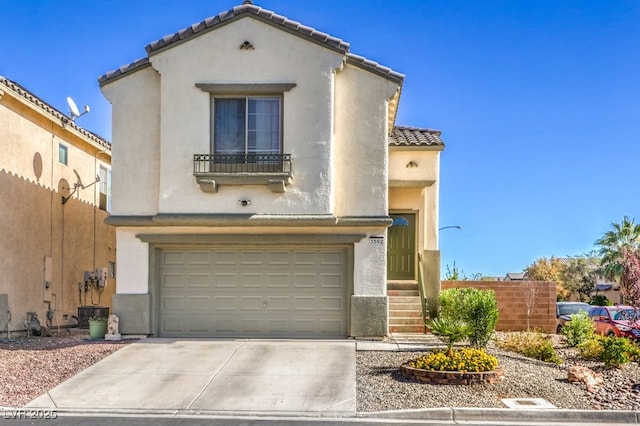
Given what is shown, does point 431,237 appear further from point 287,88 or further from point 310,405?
point 310,405

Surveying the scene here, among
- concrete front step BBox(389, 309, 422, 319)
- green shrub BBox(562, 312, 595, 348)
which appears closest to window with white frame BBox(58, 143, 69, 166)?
concrete front step BBox(389, 309, 422, 319)

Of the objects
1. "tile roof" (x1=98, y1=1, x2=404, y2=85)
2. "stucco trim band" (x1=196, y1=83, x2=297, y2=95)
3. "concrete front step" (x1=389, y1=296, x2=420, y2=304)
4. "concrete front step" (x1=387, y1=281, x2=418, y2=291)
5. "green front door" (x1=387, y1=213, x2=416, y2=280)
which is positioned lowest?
"concrete front step" (x1=389, y1=296, x2=420, y2=304)

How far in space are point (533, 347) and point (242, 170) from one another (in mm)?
7636

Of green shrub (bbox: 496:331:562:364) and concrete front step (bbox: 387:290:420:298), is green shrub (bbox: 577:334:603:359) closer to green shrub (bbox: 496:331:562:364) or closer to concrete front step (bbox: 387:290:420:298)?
green shrub (bbox: 496:331:562:364)

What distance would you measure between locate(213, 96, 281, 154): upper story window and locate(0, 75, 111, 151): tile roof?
5.50m

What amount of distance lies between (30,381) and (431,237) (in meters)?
11.9

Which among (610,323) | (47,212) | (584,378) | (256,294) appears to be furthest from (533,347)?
(47,212)

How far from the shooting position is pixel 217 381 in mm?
11945

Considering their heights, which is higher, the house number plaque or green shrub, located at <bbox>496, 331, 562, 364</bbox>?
the house number plaque

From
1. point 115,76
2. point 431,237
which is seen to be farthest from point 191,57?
point 431,237

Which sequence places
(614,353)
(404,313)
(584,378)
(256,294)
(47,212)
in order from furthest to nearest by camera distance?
(47,212), (404,313), (256,294), (614,353), (584,378)

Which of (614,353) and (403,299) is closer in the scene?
(614,353)

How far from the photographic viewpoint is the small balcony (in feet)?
51.6

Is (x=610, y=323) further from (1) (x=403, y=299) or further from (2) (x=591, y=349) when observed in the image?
(2) (x=591, y=349)
